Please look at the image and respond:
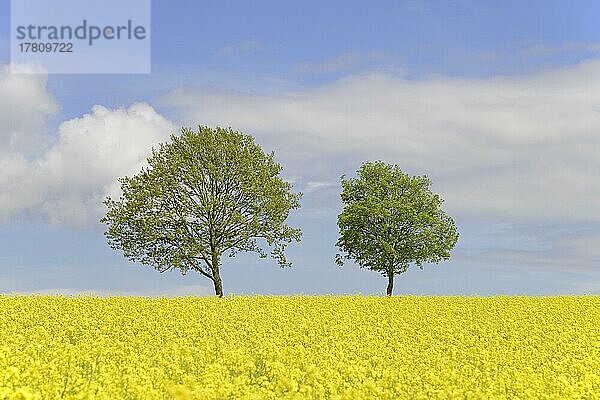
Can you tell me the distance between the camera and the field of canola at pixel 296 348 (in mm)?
10828

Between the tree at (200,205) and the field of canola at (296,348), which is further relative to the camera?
the tree at (200,205)

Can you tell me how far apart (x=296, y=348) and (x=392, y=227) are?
2664 cm

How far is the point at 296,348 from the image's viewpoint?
16234 millimetres

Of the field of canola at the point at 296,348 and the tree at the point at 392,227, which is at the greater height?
the tree at the point at 392,227

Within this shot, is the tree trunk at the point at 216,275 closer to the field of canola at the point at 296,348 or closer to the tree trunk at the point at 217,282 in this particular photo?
the tree trunk at the point at 217,282

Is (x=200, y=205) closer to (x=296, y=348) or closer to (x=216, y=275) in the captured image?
(x=216, y=275)

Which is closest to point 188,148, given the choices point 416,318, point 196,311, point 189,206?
point 189,206

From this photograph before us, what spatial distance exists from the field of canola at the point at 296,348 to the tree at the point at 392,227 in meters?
8.91

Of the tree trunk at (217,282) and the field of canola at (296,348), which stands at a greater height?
the tree trunk at (217,282)

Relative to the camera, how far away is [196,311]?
24719 mm

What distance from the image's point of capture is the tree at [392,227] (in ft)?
138

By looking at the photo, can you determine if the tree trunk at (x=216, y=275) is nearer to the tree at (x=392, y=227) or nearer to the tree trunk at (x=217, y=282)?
the tree trunk at (x=217, y=282)

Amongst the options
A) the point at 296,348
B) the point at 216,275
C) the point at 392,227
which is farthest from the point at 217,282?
the point at 296,348

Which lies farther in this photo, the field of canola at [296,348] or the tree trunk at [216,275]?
the tree trunk at [216,275]
